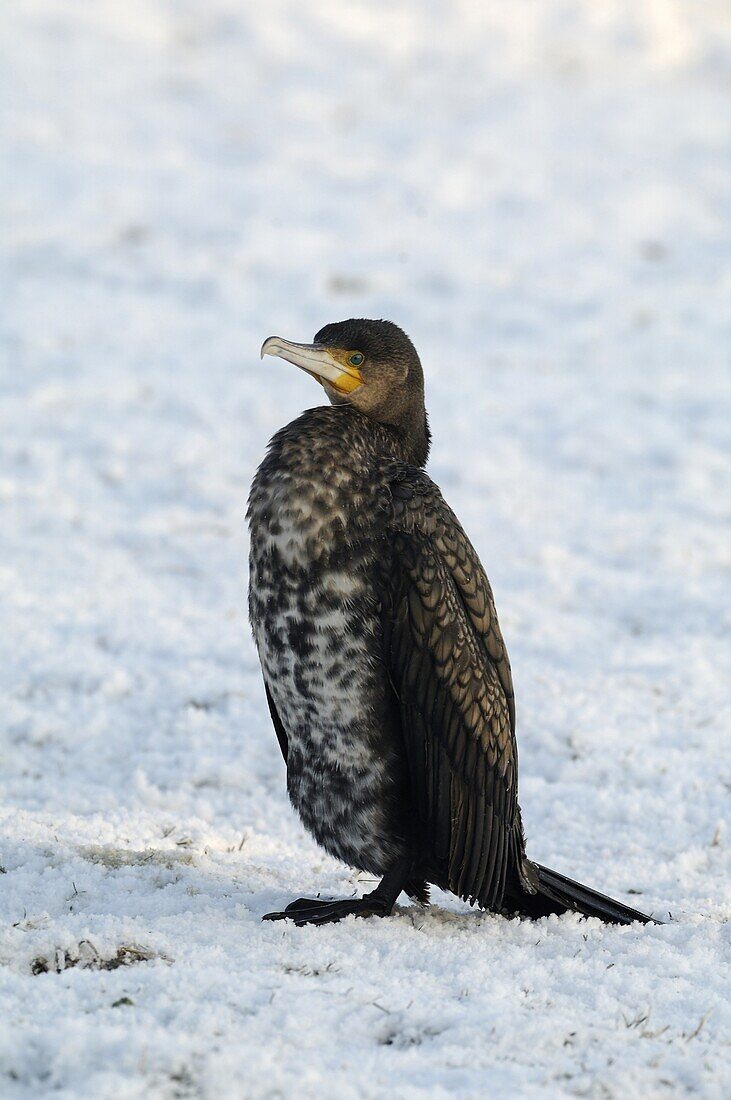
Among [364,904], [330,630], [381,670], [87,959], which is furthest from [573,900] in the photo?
[87,959]

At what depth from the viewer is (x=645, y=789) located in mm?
5906

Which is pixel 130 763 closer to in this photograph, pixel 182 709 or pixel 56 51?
pixel 182 709

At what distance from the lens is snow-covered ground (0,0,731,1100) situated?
3.20m

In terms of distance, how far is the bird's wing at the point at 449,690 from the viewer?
3918 millimetres

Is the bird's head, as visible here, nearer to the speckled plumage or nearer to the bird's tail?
the speckled plumage

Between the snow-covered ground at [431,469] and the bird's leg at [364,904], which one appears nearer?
the snow-covered ground at [431,469]

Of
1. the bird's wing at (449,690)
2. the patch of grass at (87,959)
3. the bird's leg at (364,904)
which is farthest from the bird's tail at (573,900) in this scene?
the patch of grass at (87,959)

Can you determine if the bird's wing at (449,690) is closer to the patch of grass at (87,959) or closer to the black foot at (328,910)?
the black foot at (328,910)

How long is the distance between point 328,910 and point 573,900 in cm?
83

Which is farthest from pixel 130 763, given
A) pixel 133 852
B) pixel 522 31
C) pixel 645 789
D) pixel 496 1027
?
pixel 522 31

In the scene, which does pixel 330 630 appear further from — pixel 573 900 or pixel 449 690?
pixel 573 900

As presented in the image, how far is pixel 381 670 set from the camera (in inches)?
155

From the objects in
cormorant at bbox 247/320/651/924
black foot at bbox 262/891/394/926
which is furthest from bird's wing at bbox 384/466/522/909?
black foot at bbox 262/891/394/926

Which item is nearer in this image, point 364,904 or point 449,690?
point 449,690
